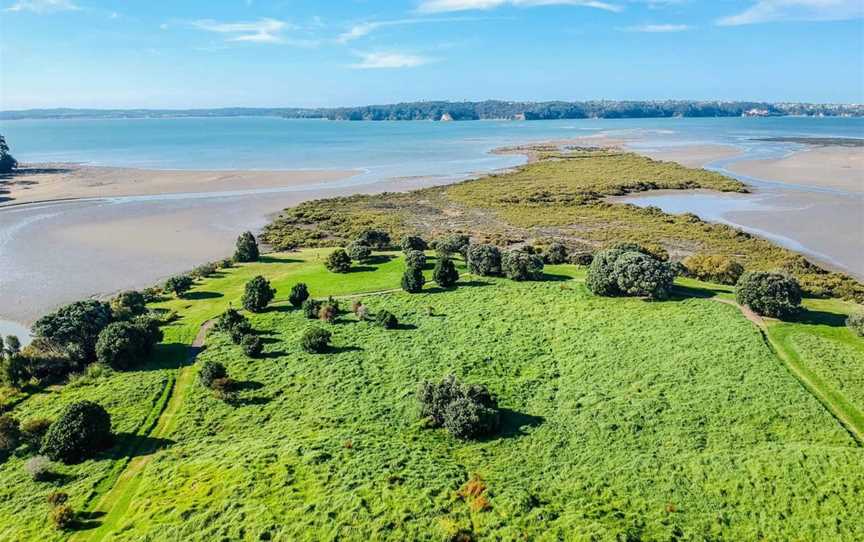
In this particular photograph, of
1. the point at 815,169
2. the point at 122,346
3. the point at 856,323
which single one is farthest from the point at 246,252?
the point at 815,169

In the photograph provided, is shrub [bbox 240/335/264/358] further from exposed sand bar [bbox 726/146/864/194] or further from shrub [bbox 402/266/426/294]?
exposed sand bar [bbox 726/146/864/194]

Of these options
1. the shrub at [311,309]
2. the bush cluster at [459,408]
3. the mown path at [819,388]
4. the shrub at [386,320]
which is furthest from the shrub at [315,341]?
the mown path at [819,388]

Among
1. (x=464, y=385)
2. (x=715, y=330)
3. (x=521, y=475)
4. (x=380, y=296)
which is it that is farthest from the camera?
(x=380, y=296)

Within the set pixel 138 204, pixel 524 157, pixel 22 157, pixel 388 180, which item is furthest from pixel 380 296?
pixel 22 157

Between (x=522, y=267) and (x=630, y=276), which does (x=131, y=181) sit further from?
(x=630, y=276)

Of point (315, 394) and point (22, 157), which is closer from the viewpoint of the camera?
point (315, 394)

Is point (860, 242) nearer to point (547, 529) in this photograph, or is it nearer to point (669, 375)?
point (669, 375)

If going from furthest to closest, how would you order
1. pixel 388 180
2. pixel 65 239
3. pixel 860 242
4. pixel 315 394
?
1. pixel 388 180
2. pixel 65 239
3. pixel 860 242
4. pixel 315 394
